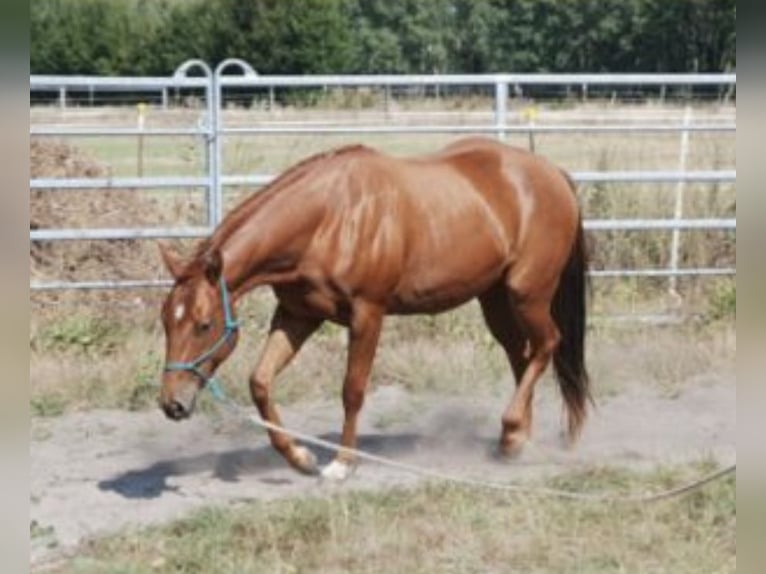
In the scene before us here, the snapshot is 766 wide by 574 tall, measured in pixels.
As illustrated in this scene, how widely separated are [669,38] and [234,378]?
15.7 metres

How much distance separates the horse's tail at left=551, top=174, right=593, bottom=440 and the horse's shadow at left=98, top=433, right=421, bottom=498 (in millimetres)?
868

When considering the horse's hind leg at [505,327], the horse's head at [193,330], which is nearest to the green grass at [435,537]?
the horse's head at [193,330]

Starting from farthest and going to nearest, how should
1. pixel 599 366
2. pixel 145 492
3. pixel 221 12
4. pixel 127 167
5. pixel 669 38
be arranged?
pixel 221 12
pixel 669 38
pixel 127 167
pixel 599 366
pixel 145 492

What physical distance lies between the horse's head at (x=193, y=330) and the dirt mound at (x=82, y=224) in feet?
13.7

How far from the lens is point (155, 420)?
23.4 feet

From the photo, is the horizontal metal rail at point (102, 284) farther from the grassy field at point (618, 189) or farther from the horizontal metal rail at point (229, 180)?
the horizontal metal rail at point (229, 180)

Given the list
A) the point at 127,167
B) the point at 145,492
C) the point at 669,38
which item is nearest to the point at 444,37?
the point at 669,38

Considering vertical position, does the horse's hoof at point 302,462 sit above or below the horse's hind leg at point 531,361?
below

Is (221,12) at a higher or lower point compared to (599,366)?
higher

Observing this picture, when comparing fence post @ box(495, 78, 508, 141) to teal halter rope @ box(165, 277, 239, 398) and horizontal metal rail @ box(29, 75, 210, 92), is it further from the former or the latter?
teal halter rope @ box(165, 277, 239, 398)

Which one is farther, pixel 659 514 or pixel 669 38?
pixel 669 38

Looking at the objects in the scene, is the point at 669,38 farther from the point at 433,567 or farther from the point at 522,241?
the point at 433,567

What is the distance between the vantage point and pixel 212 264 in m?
5.27

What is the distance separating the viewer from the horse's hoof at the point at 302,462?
577 cm
